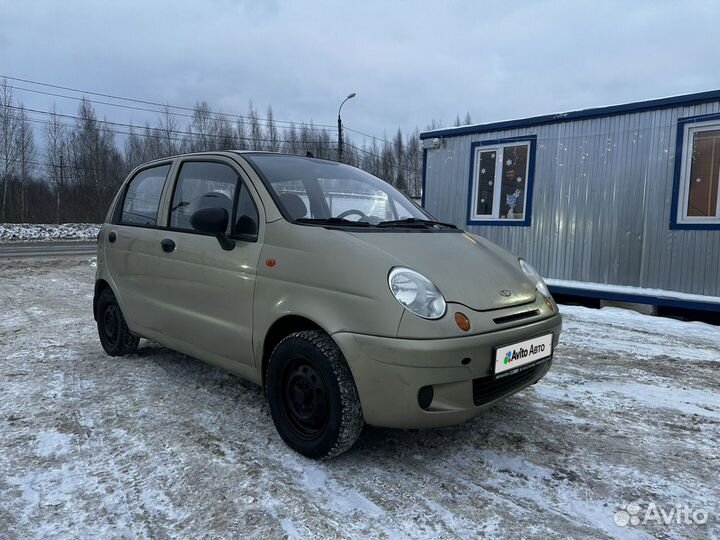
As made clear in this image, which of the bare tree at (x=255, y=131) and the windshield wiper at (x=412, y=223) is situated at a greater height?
the bare tree at (x=255, y=131)

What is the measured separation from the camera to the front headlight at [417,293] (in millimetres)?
2385

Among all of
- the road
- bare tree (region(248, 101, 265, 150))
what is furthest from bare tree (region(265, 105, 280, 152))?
the road

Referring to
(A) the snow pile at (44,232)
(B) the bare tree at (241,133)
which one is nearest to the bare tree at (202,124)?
(B) the bare tree at (241,133)

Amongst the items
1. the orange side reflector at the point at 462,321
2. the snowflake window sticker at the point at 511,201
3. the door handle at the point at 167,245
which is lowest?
the orange side reflector at the point at 462,321

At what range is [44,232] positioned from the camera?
24938 millimetres

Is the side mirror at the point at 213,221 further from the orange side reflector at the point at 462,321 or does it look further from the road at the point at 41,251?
the road at the point at 41,251

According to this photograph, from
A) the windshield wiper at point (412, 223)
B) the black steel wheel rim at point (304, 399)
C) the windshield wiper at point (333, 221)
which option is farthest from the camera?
the windshield wiper at point (412, 223)

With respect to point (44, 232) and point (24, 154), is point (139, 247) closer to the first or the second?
point (44, 232)

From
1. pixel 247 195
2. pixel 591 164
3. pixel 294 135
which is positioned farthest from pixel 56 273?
pixel 294 135

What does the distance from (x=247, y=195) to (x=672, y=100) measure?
7.17 meters

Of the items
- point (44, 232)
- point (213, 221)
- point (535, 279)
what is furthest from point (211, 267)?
point (44, 232)

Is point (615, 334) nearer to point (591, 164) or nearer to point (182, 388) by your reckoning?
point (591, 164)

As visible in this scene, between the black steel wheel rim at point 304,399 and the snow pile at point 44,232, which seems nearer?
the black steel wheel rim at point 304,399

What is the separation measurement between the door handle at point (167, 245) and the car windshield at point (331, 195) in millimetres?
870
